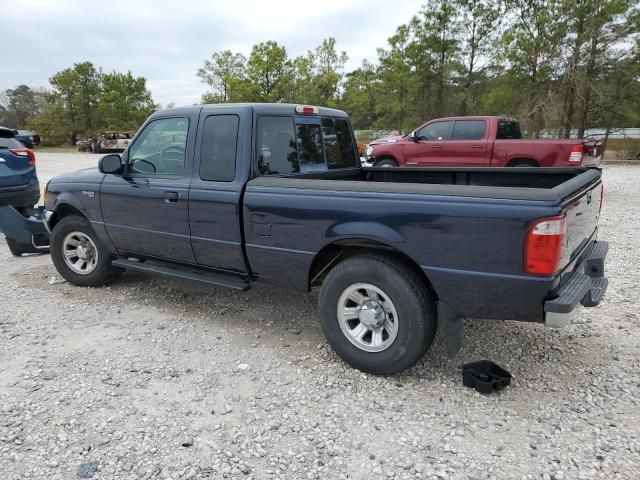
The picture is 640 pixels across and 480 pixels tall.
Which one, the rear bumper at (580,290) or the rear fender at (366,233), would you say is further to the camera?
the rear fender at (366,233)

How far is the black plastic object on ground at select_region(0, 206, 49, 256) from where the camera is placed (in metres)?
5.97

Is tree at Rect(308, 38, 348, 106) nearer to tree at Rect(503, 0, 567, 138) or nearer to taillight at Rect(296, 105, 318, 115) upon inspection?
tree at Rect(503, 0, 567, 138)

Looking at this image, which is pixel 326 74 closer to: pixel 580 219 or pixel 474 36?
pixel 474 36

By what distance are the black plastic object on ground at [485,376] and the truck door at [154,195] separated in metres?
2.47

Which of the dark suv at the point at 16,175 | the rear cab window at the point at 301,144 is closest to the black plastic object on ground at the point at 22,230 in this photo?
the dark suv at the point at 16,175

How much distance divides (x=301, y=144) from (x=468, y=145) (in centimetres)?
762

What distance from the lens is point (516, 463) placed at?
244 centimetres

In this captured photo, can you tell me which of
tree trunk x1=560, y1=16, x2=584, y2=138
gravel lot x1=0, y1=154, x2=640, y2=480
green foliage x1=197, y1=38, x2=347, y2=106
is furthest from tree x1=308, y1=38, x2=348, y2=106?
gravel lot x1=0, y1=154, x2=640, y2=480

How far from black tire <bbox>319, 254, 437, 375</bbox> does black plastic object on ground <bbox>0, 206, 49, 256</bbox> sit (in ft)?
15.2

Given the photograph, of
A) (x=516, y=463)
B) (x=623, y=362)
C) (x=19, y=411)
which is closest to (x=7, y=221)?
(x=19, y=411)

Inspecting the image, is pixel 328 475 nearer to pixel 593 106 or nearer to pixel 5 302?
pixel 5 302

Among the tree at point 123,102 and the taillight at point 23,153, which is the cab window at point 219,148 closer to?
the taillight at point 23,153

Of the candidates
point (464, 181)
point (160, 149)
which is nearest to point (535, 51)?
point (464, 181)

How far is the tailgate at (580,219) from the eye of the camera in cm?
281
